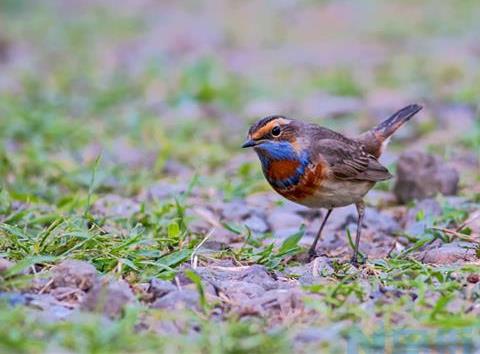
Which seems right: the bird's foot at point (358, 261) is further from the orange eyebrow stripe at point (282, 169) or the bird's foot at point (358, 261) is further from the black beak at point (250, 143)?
the black beak at point (250, 143)

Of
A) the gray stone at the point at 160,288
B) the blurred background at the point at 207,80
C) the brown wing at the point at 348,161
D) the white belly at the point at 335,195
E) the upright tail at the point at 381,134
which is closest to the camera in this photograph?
the gray stone at the point at 160,288

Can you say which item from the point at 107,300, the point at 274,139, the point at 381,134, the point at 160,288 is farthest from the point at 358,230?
the point at 107,300

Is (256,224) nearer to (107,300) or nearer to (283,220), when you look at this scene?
(283,220)

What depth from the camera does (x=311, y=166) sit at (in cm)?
696

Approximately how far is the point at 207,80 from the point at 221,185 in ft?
13.1

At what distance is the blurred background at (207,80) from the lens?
960cm

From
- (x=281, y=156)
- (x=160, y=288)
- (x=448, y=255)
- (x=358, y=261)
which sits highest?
(x=281, y=156)

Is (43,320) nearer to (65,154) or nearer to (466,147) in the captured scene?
(65,154)

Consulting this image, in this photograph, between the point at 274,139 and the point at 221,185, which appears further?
the point at 221,185

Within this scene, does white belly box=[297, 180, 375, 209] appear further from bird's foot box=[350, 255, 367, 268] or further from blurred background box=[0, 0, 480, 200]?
blurred background box=[0, 0, 480, 200]

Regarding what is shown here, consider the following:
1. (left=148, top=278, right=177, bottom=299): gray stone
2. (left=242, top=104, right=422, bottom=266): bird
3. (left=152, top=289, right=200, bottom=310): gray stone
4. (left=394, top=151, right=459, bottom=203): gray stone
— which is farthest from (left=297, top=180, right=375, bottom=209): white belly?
(left=152, top=289, right=200, bottom=310): gray stone

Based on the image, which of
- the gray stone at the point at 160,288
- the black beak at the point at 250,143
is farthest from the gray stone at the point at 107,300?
the black beak at the point at 250,143

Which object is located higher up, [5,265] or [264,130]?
[264,130]

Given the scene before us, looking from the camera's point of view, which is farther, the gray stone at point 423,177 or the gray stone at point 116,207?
the gray stone at point 423,177
